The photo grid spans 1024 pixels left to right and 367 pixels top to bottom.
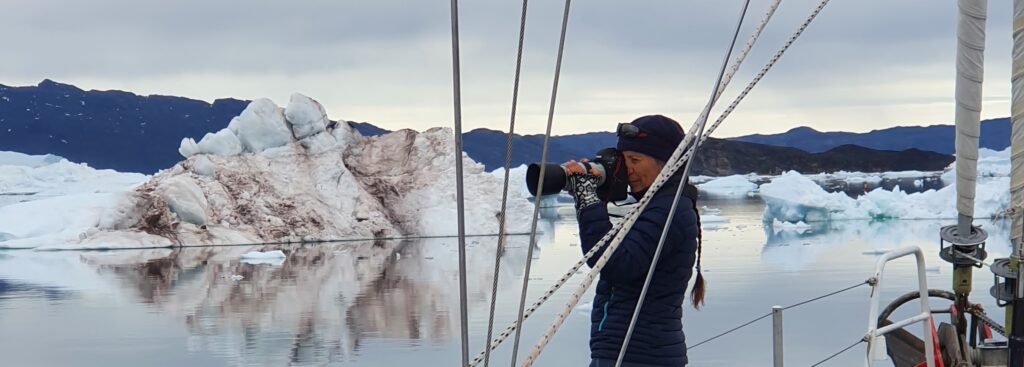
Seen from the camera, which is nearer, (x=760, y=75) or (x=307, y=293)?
(x=760, y=75)

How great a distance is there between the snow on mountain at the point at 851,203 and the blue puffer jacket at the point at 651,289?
22.6m

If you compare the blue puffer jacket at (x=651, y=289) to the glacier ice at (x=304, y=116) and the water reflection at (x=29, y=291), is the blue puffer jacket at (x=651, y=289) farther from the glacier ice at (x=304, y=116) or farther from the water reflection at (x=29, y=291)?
the glacier ice at (x=304, y=116)

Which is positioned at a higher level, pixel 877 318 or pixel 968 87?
pixel 968 87

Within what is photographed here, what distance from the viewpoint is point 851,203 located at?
26.3 metres

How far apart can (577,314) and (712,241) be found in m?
10.8

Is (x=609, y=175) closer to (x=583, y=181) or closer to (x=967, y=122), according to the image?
(x=583, y=181)

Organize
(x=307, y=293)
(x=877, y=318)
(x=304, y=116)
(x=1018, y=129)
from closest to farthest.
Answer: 1. (x=877, y=318)
2. (x=1018, y=129)
3. (x=307, y=293)
4. (x=304, y=116)

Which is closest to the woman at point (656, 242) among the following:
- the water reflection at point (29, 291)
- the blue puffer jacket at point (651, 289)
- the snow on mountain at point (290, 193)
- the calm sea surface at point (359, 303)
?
the blue puffer jacket at point (651, 289)

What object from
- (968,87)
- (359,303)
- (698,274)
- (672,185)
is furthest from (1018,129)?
(359,303)

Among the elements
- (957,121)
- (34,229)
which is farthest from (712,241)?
(957,121)

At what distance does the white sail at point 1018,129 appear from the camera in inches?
129

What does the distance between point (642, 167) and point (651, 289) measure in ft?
0.69

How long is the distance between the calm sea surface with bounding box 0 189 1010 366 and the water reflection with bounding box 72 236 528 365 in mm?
28

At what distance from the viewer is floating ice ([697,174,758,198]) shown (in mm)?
53675
